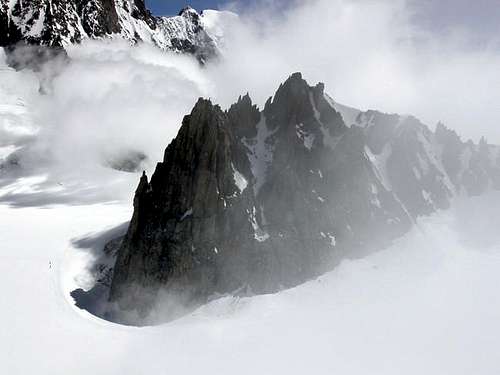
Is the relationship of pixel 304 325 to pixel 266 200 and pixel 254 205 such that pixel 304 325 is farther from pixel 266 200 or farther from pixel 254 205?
pixel 266 200

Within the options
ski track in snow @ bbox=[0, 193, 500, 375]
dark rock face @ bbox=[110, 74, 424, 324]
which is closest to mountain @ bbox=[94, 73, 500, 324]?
dark rock face @ bbox=[110, 74, 424, 324]

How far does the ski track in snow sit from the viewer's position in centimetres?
6956

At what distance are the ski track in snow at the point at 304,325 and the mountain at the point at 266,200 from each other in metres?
5.25

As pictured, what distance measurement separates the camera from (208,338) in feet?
249

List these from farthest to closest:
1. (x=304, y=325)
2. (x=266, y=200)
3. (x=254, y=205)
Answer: (x=266, y=200)
(x=254, y=205)
(x=304, y=325)

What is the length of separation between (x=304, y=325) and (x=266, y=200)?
28.6 meters

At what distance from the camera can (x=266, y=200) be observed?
9819cm

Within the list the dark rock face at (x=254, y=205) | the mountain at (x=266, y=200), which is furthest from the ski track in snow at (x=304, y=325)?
the mountain at (x=266, y=200)

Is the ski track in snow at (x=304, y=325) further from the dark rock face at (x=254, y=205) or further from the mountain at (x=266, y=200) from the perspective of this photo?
the mountain at (x=266, y=200)

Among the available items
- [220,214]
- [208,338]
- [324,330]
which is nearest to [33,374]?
[208,338]

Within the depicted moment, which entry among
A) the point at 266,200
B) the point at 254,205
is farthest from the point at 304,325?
the point at 266,200

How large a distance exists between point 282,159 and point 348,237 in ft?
73.4

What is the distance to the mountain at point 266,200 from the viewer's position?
284 ft

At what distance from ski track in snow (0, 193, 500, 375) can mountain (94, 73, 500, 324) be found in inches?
207
